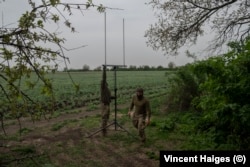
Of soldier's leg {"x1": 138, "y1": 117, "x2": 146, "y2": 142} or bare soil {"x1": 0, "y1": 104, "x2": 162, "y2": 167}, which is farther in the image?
soldier's leg {"x1": 138, "y1": 117, "x2": 146, "y2": 142}

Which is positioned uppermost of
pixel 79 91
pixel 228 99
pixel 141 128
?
pixel 79 91

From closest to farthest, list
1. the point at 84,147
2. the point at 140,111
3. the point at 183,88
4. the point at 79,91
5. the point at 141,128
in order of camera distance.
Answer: the point at 79,91 → the point at 84,147 → the point at 141,128 → the point at 140,111 → the point at 183,88

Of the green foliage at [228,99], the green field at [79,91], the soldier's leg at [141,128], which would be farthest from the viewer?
the soldier's leg at [141,128]

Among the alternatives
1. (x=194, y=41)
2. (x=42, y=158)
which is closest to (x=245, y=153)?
(x=42, y=158)

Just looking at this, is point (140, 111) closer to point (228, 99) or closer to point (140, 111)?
point (140, 111)

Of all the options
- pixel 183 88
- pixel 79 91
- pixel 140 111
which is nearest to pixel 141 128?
pixel 140 111

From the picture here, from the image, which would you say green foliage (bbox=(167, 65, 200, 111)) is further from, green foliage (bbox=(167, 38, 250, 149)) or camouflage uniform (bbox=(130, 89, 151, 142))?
green foliage (bbox=(167, 38, 250, 149))

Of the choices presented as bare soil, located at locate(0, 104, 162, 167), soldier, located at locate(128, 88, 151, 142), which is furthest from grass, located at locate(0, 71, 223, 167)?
soldier, located at locate(128, 88, 151, 142)

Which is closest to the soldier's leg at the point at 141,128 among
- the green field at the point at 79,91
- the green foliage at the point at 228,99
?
the green field at the point at 79,91

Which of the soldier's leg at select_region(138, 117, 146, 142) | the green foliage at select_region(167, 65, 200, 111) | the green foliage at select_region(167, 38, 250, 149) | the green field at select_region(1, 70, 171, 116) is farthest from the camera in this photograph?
the green foliage at select_region(167, 65, 200, 111)

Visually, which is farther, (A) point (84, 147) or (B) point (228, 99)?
(A) point (84, 147)

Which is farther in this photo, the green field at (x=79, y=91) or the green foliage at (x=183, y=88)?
the green foliage at (x=183, y=88)

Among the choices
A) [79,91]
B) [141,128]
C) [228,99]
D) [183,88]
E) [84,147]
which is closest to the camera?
[79,91]

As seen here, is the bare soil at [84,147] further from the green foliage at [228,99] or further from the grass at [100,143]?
the green foliage at [228,99]
